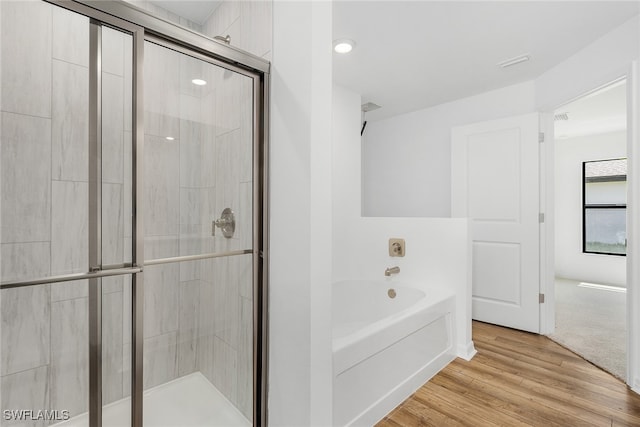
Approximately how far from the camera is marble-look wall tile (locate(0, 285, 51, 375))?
0.90 metres

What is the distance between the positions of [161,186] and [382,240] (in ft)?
6.78

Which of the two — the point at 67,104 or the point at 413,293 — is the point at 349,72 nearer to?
the point at 413,293

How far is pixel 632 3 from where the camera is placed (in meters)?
1.84

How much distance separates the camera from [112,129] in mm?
991

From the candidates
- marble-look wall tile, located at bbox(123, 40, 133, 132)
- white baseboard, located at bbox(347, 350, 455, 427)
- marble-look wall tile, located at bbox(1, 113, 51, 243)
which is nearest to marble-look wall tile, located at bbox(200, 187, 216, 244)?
marble-look wall tile, located at bbox(123, 40, 133, 132)

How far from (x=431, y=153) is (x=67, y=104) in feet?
11.4

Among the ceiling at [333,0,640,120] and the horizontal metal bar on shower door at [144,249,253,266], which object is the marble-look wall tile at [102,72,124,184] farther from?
the ceiling at [333,0,640,120]

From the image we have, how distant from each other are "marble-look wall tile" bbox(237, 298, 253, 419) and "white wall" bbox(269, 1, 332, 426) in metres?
0.12

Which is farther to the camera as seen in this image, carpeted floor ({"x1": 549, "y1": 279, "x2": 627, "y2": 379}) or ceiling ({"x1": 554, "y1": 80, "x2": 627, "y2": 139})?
ceiling ({"x1": 554, "y1": 80, "x2": 627, "y2": 139})

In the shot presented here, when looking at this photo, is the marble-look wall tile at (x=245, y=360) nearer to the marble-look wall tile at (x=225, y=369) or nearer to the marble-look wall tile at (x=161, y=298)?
the marble-look wall tile at (x=225, y=369)

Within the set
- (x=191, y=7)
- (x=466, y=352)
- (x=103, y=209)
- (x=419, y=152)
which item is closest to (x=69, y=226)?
(x=103, y=209)

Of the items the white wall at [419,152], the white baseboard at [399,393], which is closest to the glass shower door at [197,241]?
the white baseboard at [399,393]

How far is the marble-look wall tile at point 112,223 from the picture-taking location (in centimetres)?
98

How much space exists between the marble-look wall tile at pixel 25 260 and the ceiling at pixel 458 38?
1.92 meters
